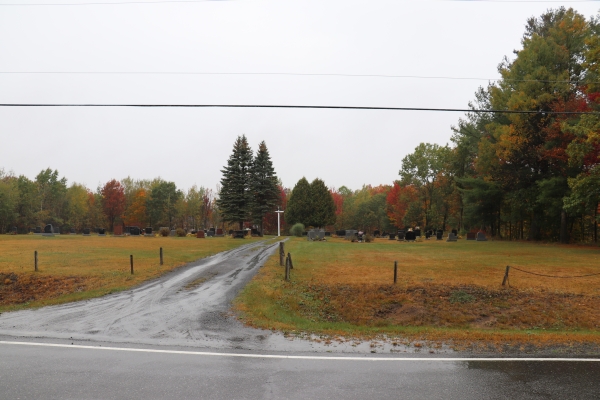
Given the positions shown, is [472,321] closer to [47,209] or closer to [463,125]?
[463,125]

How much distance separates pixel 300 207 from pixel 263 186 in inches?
367

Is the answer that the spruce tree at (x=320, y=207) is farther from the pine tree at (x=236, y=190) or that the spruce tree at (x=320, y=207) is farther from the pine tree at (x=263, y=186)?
the pine tree at (x=236, y=190)

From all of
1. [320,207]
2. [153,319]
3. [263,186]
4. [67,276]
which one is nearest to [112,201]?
[263,186]

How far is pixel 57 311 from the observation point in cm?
1120

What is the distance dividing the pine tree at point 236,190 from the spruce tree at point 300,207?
14.0 m

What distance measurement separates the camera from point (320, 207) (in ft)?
245

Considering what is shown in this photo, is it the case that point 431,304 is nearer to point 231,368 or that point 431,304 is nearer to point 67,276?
point 231,368

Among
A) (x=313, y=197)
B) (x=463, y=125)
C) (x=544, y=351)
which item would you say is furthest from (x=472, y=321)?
(x=313, y=197)

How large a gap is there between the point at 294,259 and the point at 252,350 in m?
16.5

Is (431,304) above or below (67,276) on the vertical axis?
below

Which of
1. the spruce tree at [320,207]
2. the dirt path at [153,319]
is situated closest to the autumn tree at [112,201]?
the spruce tree at [320,207]

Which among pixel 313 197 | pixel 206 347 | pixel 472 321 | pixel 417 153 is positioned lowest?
pixel 472 321

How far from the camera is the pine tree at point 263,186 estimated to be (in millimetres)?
67188

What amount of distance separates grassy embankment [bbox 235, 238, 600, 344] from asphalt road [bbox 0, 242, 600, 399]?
5.95ft
